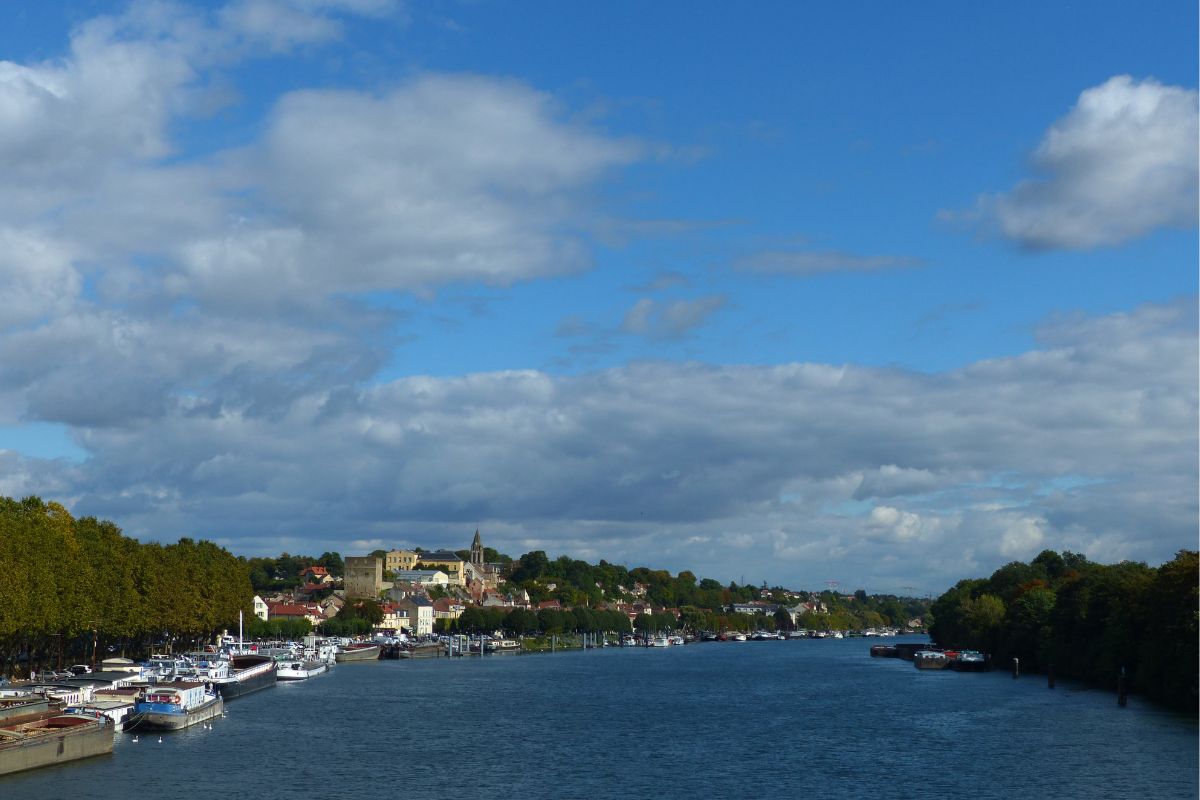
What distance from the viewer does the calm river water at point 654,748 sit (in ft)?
182

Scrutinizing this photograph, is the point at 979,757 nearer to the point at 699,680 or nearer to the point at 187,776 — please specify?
the point at 187,776

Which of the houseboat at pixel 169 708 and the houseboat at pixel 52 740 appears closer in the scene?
the houseboat at pixel 52 740

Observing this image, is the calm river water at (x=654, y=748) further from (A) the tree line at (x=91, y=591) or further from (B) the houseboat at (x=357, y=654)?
(B) the houseboat at (x=357, y=654)

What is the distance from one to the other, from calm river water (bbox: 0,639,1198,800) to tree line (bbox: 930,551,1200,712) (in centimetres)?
321

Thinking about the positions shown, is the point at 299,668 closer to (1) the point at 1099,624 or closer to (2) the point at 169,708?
(2) the point at 169,708

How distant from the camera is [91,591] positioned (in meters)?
97.1

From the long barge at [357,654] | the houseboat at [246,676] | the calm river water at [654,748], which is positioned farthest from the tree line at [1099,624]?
the long barge at [357,654]

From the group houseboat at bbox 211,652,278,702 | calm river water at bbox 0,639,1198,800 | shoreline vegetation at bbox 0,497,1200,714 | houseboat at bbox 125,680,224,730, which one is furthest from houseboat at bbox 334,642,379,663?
houseboat at bbox 125,680,224,730

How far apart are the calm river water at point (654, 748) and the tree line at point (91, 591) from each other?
12.6m

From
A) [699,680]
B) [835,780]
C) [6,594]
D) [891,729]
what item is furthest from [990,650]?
[6,594]

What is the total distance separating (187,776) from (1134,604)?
66.7m

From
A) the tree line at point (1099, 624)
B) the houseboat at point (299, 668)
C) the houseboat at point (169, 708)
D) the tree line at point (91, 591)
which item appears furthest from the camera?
the houseboat at point (299, 668)

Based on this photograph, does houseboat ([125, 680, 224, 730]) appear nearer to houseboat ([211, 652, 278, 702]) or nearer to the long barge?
houseboat ([211, 652, 278, 702])

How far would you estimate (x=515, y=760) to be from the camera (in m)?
64.6
